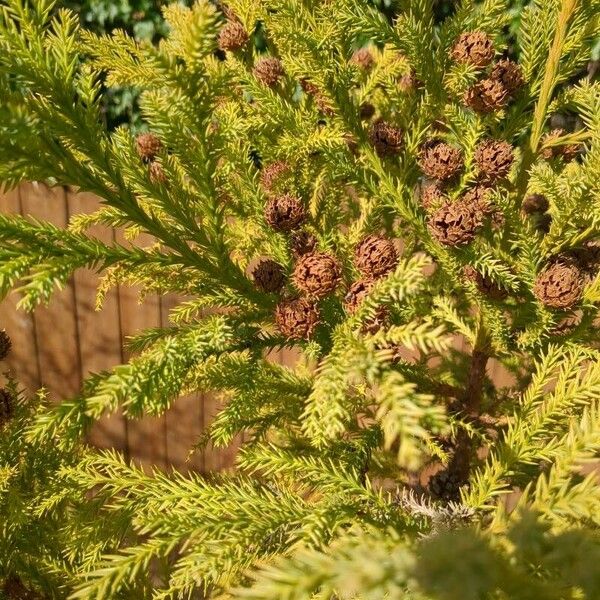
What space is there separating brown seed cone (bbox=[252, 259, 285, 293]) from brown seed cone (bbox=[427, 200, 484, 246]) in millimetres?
238

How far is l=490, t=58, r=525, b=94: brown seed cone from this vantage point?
89 cm

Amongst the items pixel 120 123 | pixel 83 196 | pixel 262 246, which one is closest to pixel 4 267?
pixel 262 246

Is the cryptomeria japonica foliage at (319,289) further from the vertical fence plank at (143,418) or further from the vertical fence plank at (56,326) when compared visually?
the vertical fence plank at (56,326)

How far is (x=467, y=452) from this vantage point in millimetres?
1183

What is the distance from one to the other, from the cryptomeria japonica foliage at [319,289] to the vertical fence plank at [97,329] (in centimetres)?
133

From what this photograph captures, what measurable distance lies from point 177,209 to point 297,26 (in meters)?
0.41

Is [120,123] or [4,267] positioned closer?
[4,267]

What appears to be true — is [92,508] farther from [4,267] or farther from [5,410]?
[4,267]

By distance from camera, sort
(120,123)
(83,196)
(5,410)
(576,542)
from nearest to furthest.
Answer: (576,542) → (5,410) → (83,196) → (120,123)

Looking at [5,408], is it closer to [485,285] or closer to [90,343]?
[485,285]

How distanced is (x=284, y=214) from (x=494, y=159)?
0.34m

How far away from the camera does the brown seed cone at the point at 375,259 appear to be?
741 millimetres

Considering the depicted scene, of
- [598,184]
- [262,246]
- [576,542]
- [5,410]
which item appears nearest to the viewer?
[576,542]

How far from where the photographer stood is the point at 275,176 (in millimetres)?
1068
